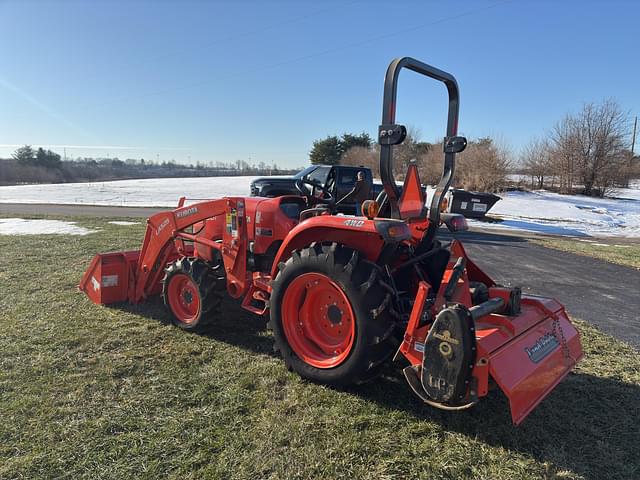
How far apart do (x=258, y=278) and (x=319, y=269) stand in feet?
3.77

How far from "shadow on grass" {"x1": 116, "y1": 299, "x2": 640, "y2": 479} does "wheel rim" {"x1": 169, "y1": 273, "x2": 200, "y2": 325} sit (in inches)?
81.8

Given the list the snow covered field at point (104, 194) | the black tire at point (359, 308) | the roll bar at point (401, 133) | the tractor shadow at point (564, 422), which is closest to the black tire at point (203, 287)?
the black tire at point (359, 308)

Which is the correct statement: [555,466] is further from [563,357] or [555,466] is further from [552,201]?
[552,201]

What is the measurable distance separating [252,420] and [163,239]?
275 cm

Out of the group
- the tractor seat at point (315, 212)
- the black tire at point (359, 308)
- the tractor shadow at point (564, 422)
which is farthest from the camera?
the tractor seat at point (315, 212)

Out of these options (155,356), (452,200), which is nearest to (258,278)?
(155,356)

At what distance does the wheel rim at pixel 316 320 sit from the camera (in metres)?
3.16

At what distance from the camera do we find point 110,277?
200 inches

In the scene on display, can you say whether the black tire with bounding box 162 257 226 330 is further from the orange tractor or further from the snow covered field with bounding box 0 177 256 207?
the snow covered field with bounding box 0 177 256 207

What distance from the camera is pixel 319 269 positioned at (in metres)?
3.04

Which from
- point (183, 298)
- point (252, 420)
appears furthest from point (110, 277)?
point (252, 420)

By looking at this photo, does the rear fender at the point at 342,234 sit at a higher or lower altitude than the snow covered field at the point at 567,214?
higher

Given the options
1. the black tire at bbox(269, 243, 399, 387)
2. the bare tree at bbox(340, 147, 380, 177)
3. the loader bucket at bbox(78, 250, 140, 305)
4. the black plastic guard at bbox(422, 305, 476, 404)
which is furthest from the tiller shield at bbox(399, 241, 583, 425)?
the bare tree at bbox(340, 147, 380, 177)

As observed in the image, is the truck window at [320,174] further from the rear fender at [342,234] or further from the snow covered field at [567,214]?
the rear fender at [342,234]
